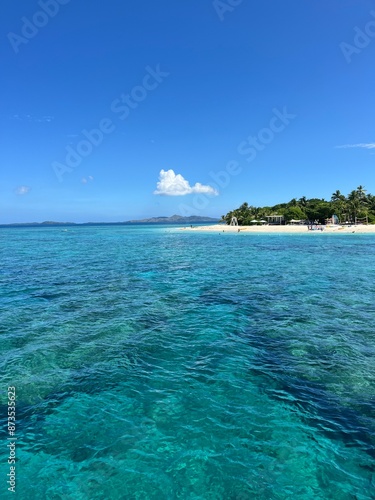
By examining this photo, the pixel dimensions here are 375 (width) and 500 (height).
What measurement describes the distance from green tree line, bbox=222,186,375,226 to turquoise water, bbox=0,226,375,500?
11664 centimetres

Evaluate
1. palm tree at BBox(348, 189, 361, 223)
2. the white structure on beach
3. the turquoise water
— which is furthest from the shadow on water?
the white structure on beach

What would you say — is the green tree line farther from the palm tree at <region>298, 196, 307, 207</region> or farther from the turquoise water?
the turquoise water

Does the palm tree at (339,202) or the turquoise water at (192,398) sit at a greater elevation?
the palm tree at (339,202)

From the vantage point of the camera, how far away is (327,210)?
405 feet

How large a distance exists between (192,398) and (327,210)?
130m

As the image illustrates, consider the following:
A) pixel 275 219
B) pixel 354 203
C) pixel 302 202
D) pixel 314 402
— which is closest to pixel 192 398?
pixel 314 402

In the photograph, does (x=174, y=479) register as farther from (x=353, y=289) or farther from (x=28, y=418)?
(x=353, y=289)

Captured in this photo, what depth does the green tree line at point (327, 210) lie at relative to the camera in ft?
398

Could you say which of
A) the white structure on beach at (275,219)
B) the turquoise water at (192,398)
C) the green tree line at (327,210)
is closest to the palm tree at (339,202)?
the green tree line at (327,210)

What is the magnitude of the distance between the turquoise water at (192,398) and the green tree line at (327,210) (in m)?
117

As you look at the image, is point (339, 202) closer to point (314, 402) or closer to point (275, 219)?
point (275, 219)

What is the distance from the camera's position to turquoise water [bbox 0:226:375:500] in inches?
237

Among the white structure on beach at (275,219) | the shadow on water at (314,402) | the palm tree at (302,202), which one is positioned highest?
the palm tree at (302,202)

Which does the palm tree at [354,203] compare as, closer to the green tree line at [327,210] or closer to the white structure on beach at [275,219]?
the green tree line at [327,210]
